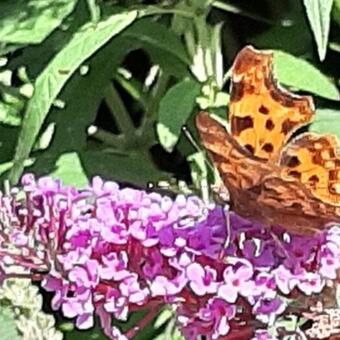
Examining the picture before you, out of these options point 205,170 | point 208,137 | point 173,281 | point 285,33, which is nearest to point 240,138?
point 208,137

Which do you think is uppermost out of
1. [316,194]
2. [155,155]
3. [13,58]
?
[316,194]

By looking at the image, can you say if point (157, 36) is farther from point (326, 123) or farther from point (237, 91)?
point (237, 91)

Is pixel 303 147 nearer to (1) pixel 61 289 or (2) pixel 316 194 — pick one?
(2) pixel 316 194

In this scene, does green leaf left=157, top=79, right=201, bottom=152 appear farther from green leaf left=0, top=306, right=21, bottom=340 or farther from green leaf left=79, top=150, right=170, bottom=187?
green leaf left=0, top=306, right=21, bottom=340

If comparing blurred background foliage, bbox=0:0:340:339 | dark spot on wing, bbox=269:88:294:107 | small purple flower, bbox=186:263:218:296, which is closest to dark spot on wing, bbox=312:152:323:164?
dark spot on wing, bbox=269:88:294:107

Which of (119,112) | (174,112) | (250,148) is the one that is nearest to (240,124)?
(250,148)

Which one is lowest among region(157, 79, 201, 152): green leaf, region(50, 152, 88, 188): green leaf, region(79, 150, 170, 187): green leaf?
region(79, 150, 170, 187): green leaf
